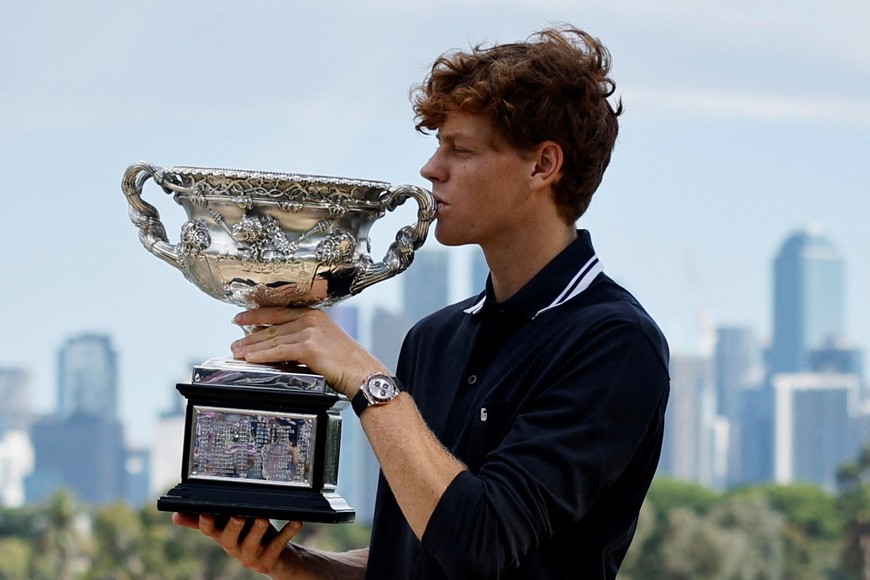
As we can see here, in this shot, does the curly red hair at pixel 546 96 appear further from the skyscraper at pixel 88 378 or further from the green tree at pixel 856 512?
the skyscraper at pixel 88 378

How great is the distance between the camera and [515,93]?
2.57 meters

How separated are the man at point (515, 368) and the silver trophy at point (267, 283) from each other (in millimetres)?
49

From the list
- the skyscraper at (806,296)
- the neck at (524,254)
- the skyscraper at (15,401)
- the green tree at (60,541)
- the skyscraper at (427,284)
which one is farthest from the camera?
the skyscraper at (806,296)

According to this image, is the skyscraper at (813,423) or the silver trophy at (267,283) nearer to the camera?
the silver trophy at (267,283)

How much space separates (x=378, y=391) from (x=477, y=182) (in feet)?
1.21

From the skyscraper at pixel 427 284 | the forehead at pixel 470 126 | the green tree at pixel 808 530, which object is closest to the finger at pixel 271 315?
the forehead at pixel 470 126

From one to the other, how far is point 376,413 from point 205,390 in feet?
1.13

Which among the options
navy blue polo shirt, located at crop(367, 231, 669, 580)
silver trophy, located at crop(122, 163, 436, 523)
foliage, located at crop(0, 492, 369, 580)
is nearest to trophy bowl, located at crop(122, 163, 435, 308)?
silver trophy, located at crop(122, 163, 436, 523)

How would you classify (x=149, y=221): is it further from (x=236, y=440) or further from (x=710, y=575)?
(x=710, y=575)

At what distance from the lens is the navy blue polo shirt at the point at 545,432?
7.89ft

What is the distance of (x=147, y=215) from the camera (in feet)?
8.98

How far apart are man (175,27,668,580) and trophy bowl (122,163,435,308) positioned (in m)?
0.05

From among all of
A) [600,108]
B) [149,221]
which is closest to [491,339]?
[600,108]

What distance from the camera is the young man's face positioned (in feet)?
8.60
